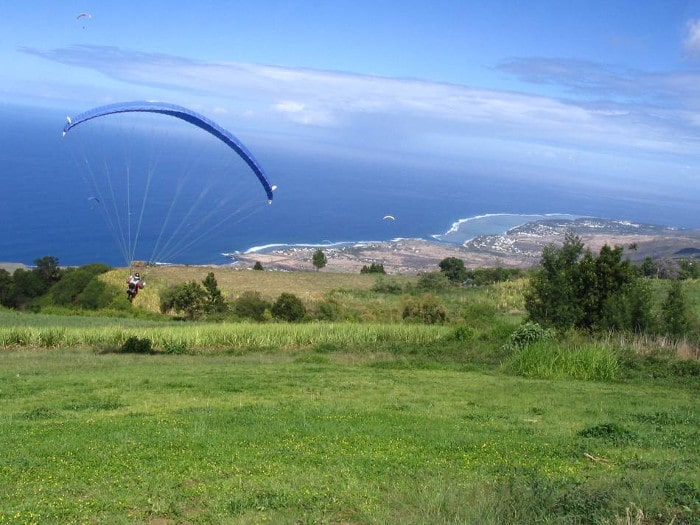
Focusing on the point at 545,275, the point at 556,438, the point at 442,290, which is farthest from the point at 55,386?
the point at 442,290

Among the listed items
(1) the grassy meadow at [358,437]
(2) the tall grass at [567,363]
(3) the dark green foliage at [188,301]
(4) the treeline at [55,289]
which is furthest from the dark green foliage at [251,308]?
(2) the tall grass at [567,363]

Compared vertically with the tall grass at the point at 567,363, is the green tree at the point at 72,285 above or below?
below

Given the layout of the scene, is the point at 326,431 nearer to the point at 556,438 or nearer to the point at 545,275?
the point at 556,438

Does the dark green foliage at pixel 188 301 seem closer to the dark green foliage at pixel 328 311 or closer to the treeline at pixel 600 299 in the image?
the dark green foliage at pixel 328 311

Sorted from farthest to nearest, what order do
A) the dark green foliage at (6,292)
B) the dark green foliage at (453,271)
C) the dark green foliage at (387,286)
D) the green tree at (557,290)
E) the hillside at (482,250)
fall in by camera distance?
the hillside at (482,250), the dark green foliage at (453,271), the dark green foliage at (387,286), the dark green foliage at (6,292), the green tree at (557,290)

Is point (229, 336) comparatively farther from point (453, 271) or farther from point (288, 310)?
point (453, 271)

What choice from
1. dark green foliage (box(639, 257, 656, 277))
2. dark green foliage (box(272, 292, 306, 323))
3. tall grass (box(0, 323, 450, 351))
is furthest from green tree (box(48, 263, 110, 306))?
dark green foliage (box(639, 257, 656, 277))
